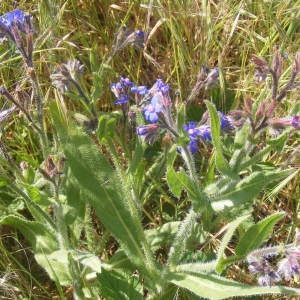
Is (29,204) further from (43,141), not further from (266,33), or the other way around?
(266,33)

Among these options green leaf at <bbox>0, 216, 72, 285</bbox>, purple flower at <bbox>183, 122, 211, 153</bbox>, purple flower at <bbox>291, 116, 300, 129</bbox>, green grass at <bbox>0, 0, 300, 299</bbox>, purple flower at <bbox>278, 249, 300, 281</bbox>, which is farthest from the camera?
green grass at <bbox>0, 0, 300, 299</bbox>

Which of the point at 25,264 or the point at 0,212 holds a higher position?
the point at 0,212

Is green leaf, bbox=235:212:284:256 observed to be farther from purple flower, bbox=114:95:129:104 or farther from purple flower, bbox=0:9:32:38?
purple flower, bbox=0:9:32:38

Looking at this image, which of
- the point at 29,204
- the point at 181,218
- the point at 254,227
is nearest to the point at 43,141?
the point at 29,204

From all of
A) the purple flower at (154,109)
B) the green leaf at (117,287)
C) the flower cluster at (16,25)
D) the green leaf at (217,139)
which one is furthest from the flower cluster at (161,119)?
the green leaf at (117,287)

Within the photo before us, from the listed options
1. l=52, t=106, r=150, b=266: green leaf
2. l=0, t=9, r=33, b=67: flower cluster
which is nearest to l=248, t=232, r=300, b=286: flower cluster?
l=52, t=106, r=150, b=266: green leaf

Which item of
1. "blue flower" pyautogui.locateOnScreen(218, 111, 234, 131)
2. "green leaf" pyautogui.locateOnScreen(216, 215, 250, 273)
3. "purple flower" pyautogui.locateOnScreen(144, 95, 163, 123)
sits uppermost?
"purple flower" pyautogui.locateOnScreen(144, 95, 163, 123)

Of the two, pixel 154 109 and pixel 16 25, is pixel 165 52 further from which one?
pixel 154 109
